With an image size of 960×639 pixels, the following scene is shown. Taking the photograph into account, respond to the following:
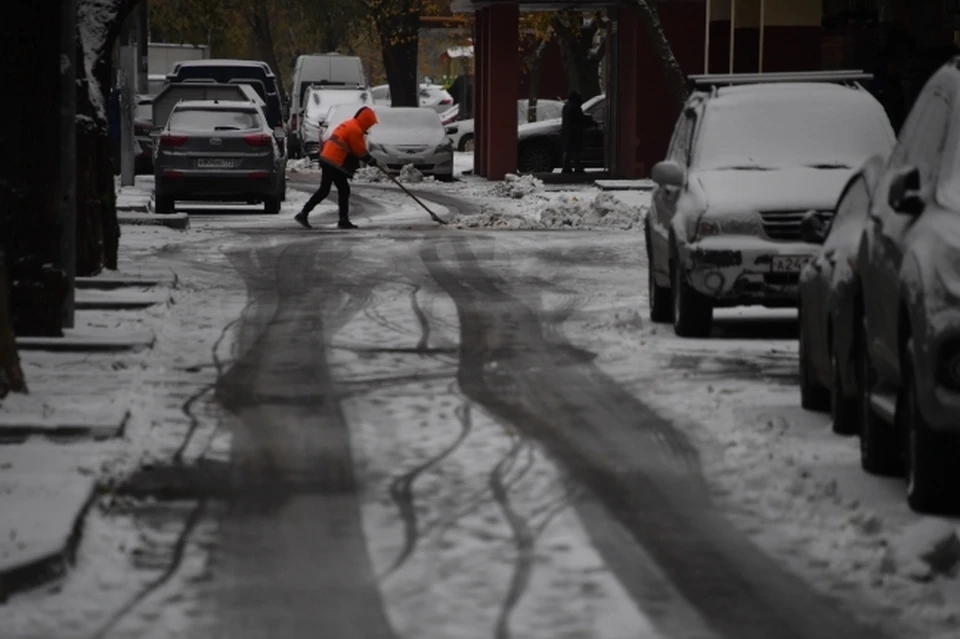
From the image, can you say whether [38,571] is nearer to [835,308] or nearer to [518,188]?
[835,308]

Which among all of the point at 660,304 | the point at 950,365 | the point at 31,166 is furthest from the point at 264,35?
the point at 950,365

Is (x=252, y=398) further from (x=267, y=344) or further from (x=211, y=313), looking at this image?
(x=211, y=313)

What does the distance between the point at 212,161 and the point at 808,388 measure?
19938mm

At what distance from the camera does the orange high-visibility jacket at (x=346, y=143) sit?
Result: 90.0 ft

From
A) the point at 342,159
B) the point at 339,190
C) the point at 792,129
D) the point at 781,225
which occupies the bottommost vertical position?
the point at 339,190

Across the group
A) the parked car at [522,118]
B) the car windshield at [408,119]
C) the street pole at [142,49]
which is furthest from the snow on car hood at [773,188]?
the parked car at [522,118]

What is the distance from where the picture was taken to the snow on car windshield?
51.0ft

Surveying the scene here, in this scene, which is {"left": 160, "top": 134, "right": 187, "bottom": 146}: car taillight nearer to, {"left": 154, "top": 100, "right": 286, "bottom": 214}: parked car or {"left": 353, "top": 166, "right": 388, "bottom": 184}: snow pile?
{"left": 154, "top": 100, "right": 286, "bottom": 214}: parked car

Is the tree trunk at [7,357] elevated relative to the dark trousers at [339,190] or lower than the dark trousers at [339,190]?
elevated

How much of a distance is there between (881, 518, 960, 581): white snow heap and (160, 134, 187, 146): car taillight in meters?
23.3

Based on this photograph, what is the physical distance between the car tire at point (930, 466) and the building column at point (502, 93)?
34638mm

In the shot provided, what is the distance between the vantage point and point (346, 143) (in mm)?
27484

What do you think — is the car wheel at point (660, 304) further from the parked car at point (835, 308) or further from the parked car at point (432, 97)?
the parked car at point (432, 97)

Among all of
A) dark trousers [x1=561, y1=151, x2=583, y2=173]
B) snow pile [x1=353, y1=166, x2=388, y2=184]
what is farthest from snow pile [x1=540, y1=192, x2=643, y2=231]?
dark trousers [x1=561, y1=151, x2=583, y2=173]
